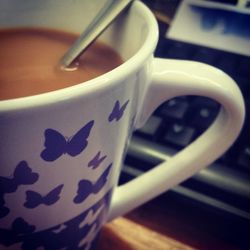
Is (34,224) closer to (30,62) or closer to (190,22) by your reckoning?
(30,62)

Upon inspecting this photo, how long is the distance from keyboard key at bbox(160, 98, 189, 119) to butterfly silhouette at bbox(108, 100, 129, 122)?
16cm

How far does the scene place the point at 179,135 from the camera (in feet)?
1.20

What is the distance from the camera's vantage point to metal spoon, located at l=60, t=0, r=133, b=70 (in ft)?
0.92

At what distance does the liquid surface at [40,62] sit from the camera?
0.84ft

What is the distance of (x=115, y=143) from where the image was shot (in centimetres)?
24

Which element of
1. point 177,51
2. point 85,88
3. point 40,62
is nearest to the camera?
point 85,88

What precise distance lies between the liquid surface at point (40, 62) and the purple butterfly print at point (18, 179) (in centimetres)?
5

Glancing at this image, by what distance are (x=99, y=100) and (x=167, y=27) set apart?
28 centimetres

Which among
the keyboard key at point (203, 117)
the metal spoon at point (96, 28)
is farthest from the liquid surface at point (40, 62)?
the keyboard key at point (203, 117)

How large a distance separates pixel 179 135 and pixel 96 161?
0.48 feet

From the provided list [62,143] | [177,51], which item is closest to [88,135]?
[62,143]

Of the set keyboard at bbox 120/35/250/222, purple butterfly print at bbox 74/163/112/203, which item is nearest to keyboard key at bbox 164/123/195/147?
keyboard at bbox 120/35/250/222

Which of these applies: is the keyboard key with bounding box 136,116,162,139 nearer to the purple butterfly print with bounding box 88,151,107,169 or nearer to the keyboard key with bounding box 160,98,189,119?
the keyboard key with bounding box 160,98,189,119

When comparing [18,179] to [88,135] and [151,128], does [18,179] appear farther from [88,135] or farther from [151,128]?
[151,128]
